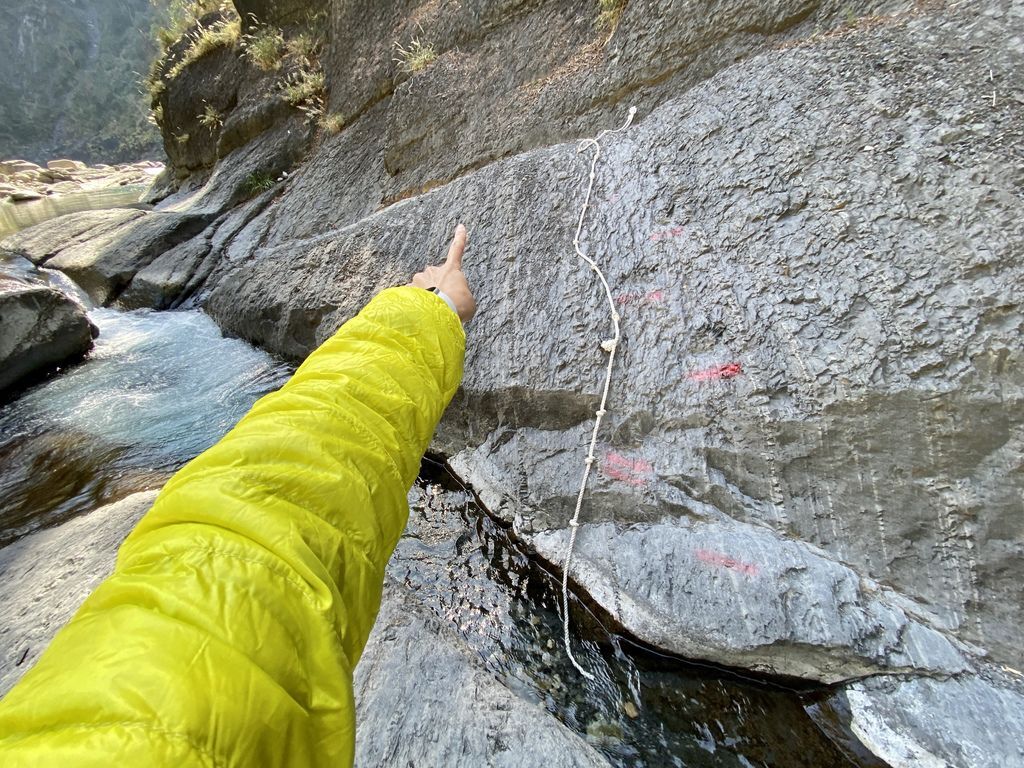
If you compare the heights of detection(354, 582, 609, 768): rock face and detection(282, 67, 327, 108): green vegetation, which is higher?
detection(282, 67, 327, 108): green vegetation

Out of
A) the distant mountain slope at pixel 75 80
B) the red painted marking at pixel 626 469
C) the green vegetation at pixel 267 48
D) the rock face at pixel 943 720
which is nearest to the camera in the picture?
the rock face at pixel 943 720

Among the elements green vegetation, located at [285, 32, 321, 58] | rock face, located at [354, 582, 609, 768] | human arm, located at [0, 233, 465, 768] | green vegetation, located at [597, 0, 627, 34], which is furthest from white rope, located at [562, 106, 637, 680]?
green vegetation, located at [285, 32, 321, 58]

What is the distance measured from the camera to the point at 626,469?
190 centimetres

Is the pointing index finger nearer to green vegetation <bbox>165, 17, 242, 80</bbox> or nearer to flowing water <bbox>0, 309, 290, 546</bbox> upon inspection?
flowing water <bbox>0, 309, 290, 546</bbox>

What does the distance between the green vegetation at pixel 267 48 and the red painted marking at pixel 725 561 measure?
349 inches

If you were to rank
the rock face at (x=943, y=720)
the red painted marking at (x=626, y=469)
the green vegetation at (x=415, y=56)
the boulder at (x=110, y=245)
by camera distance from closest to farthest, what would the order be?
1. the rock face at (x=943, y=720)
2. the red painted marking at (x=626, y=469)
3. the green vegetation at (x=415, y=56)
4. the boulder at (x=110, y=245)

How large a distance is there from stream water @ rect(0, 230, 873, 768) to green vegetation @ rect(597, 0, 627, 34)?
3575 mm

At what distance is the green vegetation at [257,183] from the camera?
677cm

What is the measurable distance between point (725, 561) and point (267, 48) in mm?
9073

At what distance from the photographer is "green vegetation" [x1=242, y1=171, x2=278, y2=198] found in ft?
22.2

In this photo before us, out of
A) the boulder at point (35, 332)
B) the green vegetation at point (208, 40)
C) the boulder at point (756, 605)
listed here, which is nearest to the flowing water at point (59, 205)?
the green vegetation at point (208, 40)

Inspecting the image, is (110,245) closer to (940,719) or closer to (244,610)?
(244,610)

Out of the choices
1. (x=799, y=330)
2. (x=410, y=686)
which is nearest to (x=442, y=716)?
(x=410, y=686)

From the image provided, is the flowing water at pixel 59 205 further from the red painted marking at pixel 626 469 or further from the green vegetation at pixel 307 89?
the red painted marking at pixel 626 469
